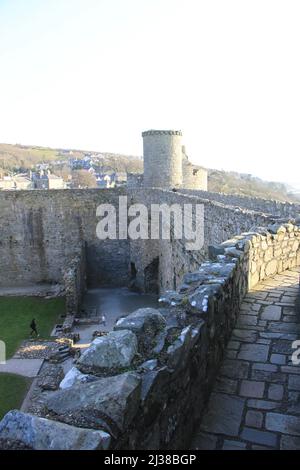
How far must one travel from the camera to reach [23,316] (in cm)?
1800

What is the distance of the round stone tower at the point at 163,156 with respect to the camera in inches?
1038

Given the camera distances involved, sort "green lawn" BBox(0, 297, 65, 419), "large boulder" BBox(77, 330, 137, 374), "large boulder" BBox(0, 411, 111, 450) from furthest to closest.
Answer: "green lawn" BBox(0, 297, 65, 419), "large boulder" BBox(77, 330, 137, 374), "large boulder" BBox(0, 411, 111, 450)

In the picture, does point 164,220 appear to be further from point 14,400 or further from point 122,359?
point 122,359

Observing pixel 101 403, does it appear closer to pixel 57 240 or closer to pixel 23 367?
pixel 23 367

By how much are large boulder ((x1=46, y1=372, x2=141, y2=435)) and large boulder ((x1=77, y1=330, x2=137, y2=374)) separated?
0.64 ft

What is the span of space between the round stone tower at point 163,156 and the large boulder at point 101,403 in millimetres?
24718

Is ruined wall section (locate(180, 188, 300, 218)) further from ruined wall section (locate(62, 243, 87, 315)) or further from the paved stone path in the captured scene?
the paved stone path

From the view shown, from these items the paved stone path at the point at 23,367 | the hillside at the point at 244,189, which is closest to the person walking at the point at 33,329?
the paved stone path at the point at 23,367

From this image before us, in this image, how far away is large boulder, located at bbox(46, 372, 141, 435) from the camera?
2.03 metres

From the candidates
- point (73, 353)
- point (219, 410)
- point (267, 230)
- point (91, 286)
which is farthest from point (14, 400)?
point (91, 286)

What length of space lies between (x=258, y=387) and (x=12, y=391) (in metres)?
9.26

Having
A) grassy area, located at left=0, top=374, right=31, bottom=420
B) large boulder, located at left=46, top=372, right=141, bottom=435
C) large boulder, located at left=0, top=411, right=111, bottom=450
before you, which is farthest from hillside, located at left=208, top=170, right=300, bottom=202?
large boulder, located at left=0, top=411, right=111, bottom=450

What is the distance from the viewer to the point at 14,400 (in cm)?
1088

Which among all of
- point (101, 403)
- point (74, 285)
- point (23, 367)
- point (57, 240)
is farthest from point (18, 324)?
point (101, 403)
